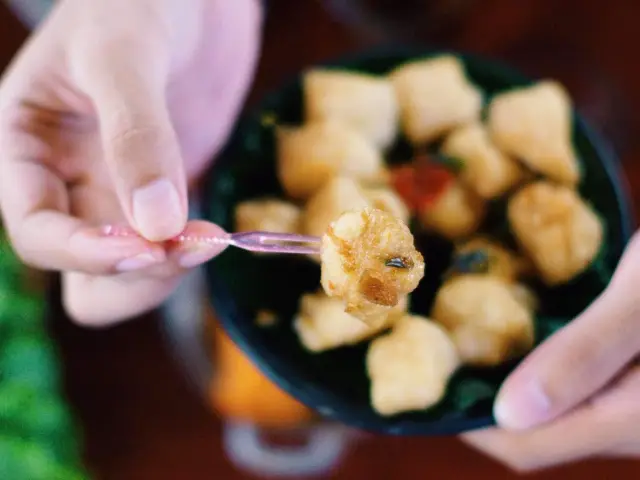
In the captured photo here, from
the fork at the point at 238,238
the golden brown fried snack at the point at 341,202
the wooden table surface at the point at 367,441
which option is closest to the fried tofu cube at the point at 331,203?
the golden brown fried snack at the point at 341,202

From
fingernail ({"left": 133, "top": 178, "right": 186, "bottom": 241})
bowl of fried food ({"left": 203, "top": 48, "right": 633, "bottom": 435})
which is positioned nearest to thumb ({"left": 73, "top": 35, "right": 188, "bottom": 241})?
fingernail ({"left": 133, "top": 178, "right": 186, "bottom": 241})

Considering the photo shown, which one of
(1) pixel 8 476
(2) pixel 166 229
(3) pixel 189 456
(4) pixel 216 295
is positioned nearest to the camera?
(2) pixel 166 229

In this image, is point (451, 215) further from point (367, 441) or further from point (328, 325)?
point (367, 441)

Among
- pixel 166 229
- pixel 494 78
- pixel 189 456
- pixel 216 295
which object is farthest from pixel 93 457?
pixel 494 78

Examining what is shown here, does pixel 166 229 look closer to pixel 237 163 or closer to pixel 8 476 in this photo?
pixel 237 163

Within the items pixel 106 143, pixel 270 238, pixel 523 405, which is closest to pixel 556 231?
pixel 523 405

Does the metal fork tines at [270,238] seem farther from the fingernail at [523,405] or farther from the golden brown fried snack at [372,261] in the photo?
the fingernail at [523,405]
